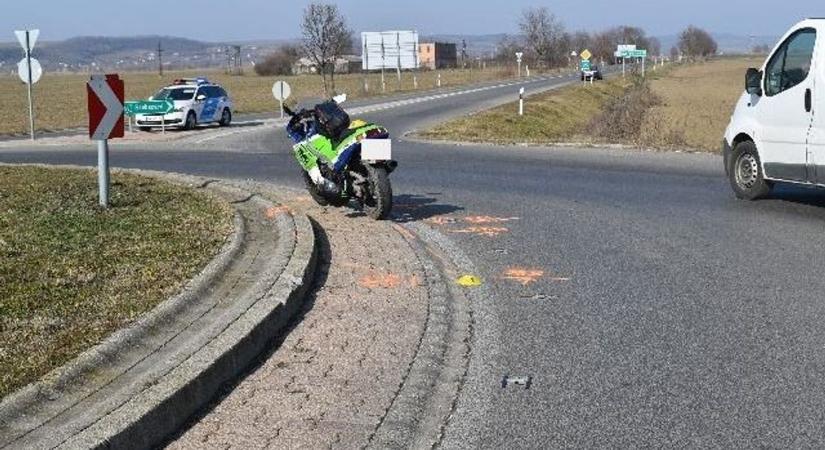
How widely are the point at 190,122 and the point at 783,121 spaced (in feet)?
80.8

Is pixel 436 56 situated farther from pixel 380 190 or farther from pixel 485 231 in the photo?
pixel 485 231

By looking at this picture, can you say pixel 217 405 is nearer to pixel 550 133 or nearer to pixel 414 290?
pixel 414 290

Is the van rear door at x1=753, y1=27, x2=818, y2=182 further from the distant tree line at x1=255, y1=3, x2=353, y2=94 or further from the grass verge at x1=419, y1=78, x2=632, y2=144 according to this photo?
the distant tree line at x1=255, y1=3, x2=353, y2=94

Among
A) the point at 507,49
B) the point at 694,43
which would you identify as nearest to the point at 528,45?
the point at 507,49

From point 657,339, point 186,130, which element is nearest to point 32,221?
point 657,339

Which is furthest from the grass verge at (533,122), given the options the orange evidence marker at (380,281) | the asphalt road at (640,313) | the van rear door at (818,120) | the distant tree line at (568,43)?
the distant tree line at (568,43)

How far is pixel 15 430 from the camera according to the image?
409 centimetres

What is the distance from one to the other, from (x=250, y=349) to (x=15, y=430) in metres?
1.57

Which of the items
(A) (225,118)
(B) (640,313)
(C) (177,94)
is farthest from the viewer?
(A) (225,118)

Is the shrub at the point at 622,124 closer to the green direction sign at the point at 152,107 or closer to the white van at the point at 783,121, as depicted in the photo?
the white van at the point at 783,121

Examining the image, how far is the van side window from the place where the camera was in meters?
10.4

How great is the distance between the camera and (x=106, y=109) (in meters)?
10.4

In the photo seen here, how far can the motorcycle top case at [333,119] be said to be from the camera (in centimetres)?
1045

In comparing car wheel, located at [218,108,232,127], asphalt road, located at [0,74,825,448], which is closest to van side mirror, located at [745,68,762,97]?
asphalt road, located at [0,74,825,448]
